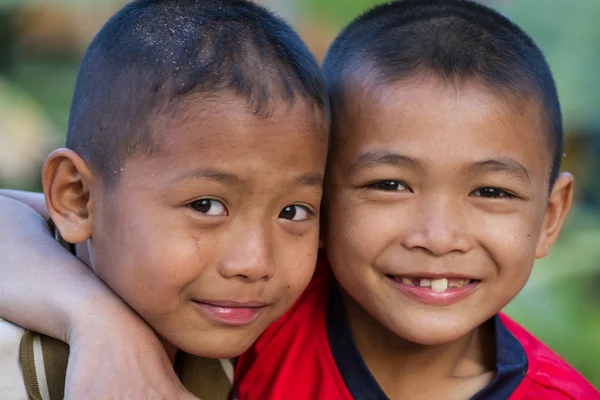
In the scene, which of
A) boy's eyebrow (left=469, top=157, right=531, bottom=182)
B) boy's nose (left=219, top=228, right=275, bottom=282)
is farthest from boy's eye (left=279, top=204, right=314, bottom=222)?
boy's eyebrow (left=469, top=157, right=531, bottom=182)

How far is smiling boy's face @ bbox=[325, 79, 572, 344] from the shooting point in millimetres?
2201

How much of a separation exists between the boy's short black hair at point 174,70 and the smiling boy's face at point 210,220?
0.14ft

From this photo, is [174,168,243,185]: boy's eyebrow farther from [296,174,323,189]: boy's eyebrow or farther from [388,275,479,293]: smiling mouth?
[388,275,479,293]: smiling mouth

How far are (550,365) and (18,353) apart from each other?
4.95 ft

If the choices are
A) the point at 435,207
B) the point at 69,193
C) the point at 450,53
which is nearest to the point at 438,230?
the point at 435,207

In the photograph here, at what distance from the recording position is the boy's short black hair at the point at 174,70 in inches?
79.6

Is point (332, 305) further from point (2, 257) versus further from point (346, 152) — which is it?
point (2, 257)

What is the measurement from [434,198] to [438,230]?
93 millimetres

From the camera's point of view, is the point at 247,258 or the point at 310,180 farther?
the point at 310,180

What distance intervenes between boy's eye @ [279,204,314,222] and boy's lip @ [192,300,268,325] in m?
0.24

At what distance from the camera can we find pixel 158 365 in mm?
2049

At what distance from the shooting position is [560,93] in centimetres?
529

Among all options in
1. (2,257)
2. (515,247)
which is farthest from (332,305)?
(2,257)

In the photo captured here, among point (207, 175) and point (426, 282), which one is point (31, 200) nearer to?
point (207, 175)
